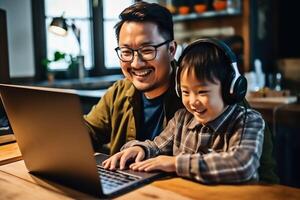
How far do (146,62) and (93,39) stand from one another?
3208mm

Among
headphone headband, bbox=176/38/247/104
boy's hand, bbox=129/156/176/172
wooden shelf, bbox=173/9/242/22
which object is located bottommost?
boy's hand, bbox=129/156/176/172

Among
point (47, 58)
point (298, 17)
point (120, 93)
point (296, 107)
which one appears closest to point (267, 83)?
point (298, 17)

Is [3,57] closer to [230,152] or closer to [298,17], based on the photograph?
[230,152]

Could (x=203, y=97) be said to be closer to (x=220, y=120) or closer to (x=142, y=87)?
(x=220, y=120)

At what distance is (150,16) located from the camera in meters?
1.37

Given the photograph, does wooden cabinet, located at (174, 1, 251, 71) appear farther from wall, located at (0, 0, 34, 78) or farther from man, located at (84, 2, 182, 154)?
man, located at (84, 2, 182, 154)

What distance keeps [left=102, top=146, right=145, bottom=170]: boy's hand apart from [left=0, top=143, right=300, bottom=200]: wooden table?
138 millimetres

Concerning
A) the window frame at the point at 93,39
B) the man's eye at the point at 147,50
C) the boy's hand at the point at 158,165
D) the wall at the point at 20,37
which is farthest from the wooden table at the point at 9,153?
the window frame at the point at 93,39

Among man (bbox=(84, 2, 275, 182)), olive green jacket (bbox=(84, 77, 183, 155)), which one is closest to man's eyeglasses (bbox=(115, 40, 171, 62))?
man (bbox=(84, 2, 275, 182))

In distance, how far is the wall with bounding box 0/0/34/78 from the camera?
364 centimetres

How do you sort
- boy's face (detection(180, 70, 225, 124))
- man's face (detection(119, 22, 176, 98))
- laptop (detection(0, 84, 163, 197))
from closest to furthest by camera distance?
1. laptop (detection(0, 84, 163, 197))
2. boy's face (detection(180, 70, 225, 124))
3. man's face (detection(119, 22, 176, 98))

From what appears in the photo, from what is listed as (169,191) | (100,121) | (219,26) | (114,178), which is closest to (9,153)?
(100,121)

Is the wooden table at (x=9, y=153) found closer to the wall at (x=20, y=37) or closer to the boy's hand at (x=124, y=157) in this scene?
the boy's hand at (x=124, y=157)

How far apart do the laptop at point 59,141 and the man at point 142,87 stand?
440 mm
